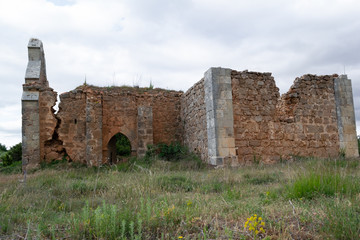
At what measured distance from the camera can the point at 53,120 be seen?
10492 millimetres

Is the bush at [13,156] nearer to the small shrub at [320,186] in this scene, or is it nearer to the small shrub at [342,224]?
the small shrub at [320,186]

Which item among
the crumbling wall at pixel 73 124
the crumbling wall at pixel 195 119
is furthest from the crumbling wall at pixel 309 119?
the crumbling wall at pixel 73 124

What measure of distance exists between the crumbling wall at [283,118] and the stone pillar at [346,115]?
0.56ft

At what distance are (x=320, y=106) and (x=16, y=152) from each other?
46.0ft

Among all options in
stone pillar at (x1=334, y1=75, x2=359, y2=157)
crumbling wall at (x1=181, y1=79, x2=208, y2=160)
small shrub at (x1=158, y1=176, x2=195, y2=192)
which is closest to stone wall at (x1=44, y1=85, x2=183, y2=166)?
crumbling wall at (x1=181, y1=79, x2=208, y2=160)

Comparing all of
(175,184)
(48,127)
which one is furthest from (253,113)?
(48,127)

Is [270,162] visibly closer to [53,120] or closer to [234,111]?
[234,111]

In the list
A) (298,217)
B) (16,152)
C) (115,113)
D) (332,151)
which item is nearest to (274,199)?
(298,217)

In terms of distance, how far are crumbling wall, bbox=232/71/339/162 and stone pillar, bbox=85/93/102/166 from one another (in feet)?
17.6

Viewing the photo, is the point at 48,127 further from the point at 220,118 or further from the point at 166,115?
the point at 220,118

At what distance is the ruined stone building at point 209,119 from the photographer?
874cm

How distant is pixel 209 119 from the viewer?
8.81m

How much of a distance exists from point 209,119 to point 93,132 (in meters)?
4.74

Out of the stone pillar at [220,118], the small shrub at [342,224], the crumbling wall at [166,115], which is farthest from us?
the crumbling wall at [166,115]
